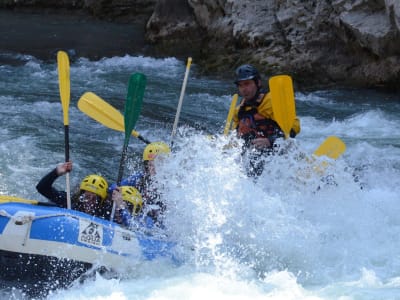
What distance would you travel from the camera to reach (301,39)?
10.6 metres

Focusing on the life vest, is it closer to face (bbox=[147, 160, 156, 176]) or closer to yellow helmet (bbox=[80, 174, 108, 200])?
face (bbox=[147, 160, 156, 176])

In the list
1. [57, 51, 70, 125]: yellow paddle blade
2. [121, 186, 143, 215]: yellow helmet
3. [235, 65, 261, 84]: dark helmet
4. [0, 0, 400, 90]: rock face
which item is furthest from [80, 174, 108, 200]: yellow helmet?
[0, 0, 400, 90]: rock face

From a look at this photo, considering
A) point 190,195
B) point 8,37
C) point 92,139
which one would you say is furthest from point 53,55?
point 190,195

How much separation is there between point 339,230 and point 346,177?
2.18ft

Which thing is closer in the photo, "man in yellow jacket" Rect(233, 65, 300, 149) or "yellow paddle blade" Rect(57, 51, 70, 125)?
"yellow paddle blade" Rect(57, 51, 70, 125)

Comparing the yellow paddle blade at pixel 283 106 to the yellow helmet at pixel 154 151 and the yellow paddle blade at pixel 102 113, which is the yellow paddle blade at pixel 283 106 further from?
the yellow paddle blade at pixel 102 113

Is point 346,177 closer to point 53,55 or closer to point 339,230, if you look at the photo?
point 339,230

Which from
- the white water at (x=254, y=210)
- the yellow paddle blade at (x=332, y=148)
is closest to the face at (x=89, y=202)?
the white water at (x=254, y=210)

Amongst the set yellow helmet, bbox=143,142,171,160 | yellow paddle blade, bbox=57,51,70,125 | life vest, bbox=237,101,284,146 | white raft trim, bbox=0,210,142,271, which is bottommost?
white raft trim, bbox=0,210,142,271

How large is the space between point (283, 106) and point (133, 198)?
4.93 ft

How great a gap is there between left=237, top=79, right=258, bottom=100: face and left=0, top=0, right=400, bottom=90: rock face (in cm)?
413

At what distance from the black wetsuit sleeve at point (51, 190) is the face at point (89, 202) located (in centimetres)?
23

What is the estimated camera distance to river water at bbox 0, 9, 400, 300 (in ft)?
13.2

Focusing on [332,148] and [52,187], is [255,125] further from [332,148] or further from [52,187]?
[52,187]
